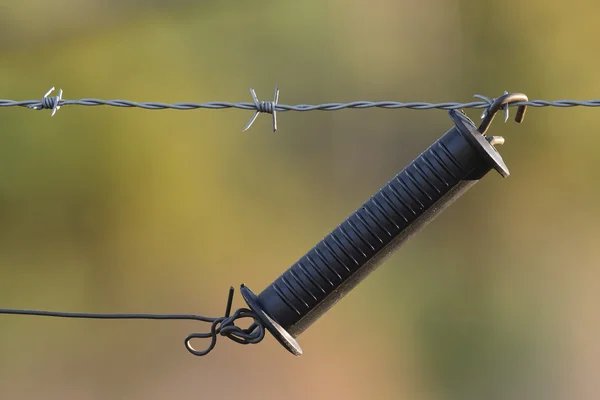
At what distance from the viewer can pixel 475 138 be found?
102 cm

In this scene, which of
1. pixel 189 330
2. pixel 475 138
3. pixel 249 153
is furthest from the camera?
pixel 249 153

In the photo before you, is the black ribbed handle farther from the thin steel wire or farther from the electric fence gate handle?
the thin steel wire

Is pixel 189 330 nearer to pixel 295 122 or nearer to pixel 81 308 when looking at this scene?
pixel 81 308

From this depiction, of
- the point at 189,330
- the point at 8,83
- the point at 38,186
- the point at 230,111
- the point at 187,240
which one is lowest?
the point at 189,330

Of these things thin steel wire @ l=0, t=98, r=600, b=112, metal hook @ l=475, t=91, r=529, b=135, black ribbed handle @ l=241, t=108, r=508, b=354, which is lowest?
black ribbed handle @ l=241, t=108, r=508, b=354

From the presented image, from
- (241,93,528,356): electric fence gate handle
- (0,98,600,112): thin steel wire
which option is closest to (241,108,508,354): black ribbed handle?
(241,93,528,356): electric fence gate handle

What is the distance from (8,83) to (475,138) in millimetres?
2825

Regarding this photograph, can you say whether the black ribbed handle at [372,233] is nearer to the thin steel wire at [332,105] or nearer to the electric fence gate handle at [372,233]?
the electric fence gate handle at [372,233]

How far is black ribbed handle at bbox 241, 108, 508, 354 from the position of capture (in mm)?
1041

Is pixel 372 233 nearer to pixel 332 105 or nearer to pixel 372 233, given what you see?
pixel 372 233

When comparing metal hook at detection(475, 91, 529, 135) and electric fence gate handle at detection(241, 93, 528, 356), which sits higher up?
metal hook at detection(475, 91, 529, 135)

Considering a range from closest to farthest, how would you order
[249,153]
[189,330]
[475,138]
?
1. [475,138]
2. [189,330]
3. [249,153]

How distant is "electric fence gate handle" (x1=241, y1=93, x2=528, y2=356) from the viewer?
1.04 m

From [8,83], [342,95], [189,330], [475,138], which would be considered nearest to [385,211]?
[475,138]
